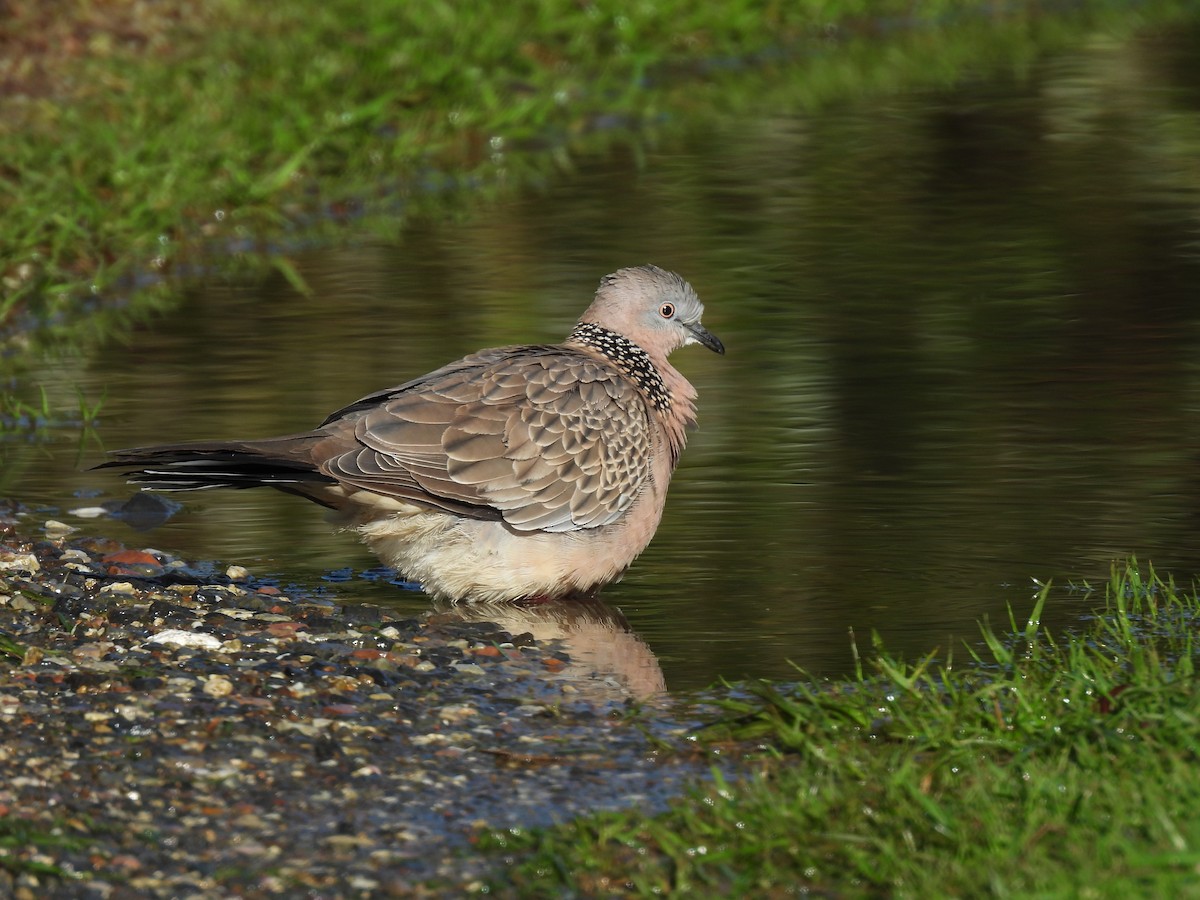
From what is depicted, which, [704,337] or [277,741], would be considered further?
[704,337]

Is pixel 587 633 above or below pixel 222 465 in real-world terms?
below

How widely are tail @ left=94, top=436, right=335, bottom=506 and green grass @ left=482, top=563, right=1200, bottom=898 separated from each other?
70.3 inches

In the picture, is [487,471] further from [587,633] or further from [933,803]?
[933,803]

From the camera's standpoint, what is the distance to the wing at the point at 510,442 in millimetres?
6578

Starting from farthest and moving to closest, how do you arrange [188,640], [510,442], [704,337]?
[704,337]
[510,442]
[188,640]

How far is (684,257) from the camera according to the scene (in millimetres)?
11055

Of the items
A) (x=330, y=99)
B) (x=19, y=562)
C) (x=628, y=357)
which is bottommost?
(x=19, y=562)

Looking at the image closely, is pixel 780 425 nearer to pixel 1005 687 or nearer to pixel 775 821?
pixel 1005 687

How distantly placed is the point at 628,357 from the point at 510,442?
0.74 meters

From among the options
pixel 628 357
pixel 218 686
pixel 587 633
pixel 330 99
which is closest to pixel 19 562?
pixel 218 686

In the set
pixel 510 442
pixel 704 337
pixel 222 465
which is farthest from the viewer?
pixel 704 337

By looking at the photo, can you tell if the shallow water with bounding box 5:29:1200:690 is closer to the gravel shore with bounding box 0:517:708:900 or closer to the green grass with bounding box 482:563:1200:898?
Result: the gravel shore with bounding box 0:517:708:900

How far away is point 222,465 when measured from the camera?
20.8 feet

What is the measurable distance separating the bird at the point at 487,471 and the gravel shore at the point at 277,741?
33 cm
